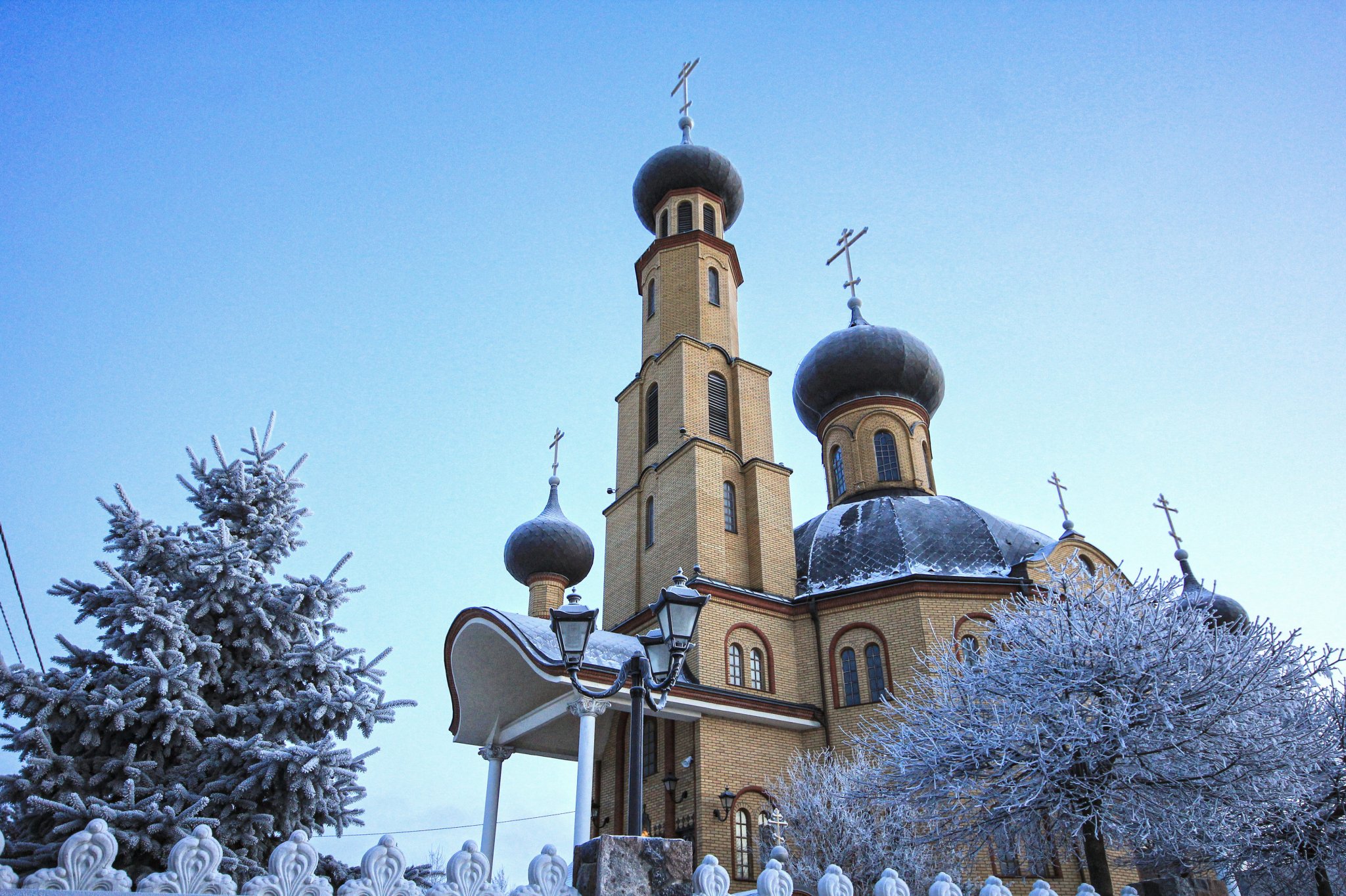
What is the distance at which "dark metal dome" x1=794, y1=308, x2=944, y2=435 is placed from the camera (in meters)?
23.4

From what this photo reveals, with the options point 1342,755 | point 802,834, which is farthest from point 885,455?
point 1342,755

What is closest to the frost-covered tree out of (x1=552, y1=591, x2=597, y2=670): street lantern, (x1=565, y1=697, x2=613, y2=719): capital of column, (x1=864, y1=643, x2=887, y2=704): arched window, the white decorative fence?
(x1=864, y1=643, x2=887, y2=704): arched window

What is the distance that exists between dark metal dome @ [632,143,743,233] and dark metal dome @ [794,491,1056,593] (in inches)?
362

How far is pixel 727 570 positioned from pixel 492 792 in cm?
584

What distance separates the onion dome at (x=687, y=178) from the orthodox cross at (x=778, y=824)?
15.6m

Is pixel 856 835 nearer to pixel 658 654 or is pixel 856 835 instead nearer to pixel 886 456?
pixel 658 654

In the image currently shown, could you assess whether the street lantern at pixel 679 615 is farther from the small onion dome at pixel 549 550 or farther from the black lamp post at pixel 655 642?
the small onion dome at pixel 549 550

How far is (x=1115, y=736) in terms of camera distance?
356 inches

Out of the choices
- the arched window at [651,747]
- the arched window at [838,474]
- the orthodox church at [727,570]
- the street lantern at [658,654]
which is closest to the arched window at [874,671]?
the orthodox church at [727,570]

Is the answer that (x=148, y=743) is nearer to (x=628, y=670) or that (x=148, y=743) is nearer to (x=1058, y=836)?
(x=628, y=670)

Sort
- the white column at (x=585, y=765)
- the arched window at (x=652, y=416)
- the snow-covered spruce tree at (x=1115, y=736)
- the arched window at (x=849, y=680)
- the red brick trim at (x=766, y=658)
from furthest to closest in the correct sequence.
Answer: the arched window at (x=652, y=416) < the arched window at (x=849, y=680) < the red brick trim at (x=766, y=658) < the white column at (x=585, y=765) < the snow-covered spruce tree at (x=1115, y=736)

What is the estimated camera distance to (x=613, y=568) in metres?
19.7

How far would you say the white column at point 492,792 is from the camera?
15680 mm

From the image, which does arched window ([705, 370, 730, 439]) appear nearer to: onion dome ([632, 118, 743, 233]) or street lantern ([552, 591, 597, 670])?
onion dome ([632, 118, 743, 233])
